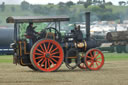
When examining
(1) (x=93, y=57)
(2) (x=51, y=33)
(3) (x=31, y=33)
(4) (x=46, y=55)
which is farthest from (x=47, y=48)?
(1) (x=93, y=57)

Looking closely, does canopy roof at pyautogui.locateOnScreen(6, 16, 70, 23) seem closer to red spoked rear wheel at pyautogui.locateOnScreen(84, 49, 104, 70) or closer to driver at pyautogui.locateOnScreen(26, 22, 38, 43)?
driver at pyautogui.locateOnScreen(26, 22, 38, 43)

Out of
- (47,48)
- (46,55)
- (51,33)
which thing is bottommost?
(46,55)

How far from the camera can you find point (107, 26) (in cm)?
6819

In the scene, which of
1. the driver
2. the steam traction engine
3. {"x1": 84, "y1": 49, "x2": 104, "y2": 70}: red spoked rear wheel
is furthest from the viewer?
{"x1": 84, "y1": 49, "x2": 104, "y2": 70}: red spoked rear wheel

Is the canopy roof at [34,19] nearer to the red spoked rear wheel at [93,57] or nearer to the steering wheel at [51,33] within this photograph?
the steering wheel at [51,33]

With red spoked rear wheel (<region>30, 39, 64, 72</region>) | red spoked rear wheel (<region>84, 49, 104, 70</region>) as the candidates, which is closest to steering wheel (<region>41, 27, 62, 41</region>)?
red spoked rear wheel (<region>30, 39, 64, 72</region>)

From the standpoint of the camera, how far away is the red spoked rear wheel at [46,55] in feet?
53.8

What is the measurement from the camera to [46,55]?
16.6 meters

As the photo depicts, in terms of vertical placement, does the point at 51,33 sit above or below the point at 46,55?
above

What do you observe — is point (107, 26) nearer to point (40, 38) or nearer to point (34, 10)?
point (34, 10)

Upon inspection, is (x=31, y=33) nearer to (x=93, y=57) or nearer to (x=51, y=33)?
(x=51, y=33)

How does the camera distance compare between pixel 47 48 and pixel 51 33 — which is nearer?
pixel 47 48

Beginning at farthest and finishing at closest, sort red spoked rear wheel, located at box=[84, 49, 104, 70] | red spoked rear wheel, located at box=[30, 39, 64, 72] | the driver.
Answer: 1. red spoked rear wheel, located at box=[84, 49, 104, 70]
2. the driver
3. red spoked rear wheel, located at box=[30, 39, 64, 72]

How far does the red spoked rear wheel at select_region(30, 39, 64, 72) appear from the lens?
16406 mm
